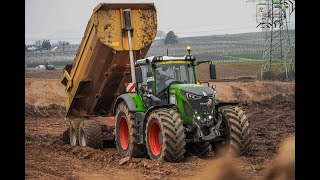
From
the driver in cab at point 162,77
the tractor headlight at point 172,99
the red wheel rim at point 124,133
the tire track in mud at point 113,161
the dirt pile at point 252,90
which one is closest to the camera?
the tire track in mud at point 113,161

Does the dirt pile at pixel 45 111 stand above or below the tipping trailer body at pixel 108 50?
below

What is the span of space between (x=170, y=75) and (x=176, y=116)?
1.40 meters

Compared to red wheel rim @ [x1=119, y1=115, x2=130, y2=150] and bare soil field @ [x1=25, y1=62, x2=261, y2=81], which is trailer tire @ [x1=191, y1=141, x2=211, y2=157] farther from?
bare soil field @ [x1=25, y1=62, x2=261, y2=81]

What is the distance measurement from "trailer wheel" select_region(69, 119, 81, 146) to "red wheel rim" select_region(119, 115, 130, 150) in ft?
6.94

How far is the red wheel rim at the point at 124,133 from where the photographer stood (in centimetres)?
1273

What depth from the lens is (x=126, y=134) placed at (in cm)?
1284

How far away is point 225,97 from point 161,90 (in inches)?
759

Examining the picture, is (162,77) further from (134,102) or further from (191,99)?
(191,99)

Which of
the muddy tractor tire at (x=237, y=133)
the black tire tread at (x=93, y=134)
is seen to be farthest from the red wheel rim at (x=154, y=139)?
the black tire tread at (x=93, y=134)

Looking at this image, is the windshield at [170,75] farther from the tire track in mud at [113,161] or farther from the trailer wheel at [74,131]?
the trailer wheel at [74,131]

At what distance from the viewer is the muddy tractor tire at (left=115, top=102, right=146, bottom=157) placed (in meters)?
12.0

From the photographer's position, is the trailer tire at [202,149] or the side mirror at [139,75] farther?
the trailer tire at [202,149]

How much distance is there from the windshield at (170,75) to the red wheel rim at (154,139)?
2.95 feet
